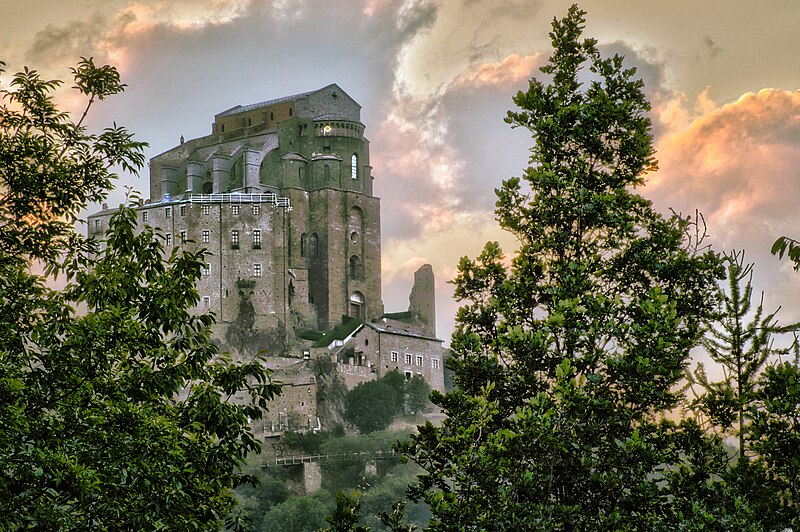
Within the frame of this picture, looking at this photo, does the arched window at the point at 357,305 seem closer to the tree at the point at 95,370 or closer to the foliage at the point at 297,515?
the foliage at the point at 297,515

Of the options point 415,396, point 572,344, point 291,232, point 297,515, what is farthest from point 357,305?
point 572,344

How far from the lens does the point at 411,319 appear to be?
117750mm

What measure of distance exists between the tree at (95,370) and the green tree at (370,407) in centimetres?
8684

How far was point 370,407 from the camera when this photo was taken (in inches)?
4117

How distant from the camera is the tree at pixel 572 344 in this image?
709 inches

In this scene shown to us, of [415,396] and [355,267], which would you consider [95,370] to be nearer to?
[415,396]

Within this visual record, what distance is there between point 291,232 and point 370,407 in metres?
17.9

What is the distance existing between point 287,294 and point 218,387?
296 ft

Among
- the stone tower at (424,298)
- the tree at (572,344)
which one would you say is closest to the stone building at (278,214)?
the stone tower at (424,298)

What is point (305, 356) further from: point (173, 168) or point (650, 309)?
point (650, 309)

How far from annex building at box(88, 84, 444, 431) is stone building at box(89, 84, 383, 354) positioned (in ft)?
0.37

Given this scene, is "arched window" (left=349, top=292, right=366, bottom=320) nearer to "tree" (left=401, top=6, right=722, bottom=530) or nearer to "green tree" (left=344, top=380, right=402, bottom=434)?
"green tree" (left=344, top=380, right=402, bottom=434)

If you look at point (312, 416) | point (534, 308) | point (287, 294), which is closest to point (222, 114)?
point (287, 294)

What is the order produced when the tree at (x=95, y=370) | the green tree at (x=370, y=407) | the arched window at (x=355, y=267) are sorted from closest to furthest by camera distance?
1. the tree at (x=95, y=370)
2. the green tree at (x=370, y=407)
3. the arched window at (x=355, y=267)
